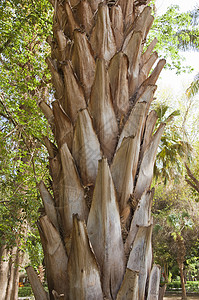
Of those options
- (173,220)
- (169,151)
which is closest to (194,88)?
(169,151)

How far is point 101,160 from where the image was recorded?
3.12 ft

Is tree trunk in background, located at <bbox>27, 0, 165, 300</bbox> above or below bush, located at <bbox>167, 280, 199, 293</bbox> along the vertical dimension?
above

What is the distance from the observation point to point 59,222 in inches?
42.4

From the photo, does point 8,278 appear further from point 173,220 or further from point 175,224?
point 175,224

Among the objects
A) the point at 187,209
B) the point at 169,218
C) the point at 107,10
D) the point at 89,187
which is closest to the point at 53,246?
the point at 89,187

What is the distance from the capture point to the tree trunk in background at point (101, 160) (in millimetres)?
922

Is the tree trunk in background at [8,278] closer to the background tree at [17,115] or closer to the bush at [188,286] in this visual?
the background tree at [17,115]

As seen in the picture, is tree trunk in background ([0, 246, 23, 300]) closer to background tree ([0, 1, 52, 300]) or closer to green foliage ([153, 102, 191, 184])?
background tree ([0, 1, 52, 300])

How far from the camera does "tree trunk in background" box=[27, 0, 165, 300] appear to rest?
92cm

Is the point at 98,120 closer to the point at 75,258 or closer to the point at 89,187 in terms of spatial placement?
the point at 89,187

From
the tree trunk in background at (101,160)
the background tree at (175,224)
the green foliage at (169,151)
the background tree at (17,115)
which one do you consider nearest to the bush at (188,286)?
the background tree at (175,224)

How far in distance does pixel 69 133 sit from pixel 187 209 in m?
22.1

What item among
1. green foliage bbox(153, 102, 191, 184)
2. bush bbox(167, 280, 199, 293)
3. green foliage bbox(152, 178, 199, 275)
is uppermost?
green foliage bbox(153, 102, 191, 184)

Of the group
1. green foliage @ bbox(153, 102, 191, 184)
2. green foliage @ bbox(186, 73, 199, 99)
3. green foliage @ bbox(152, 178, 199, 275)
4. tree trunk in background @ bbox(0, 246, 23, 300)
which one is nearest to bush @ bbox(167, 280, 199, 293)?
green foliage @ bbox(152, 178, 199, 275)
